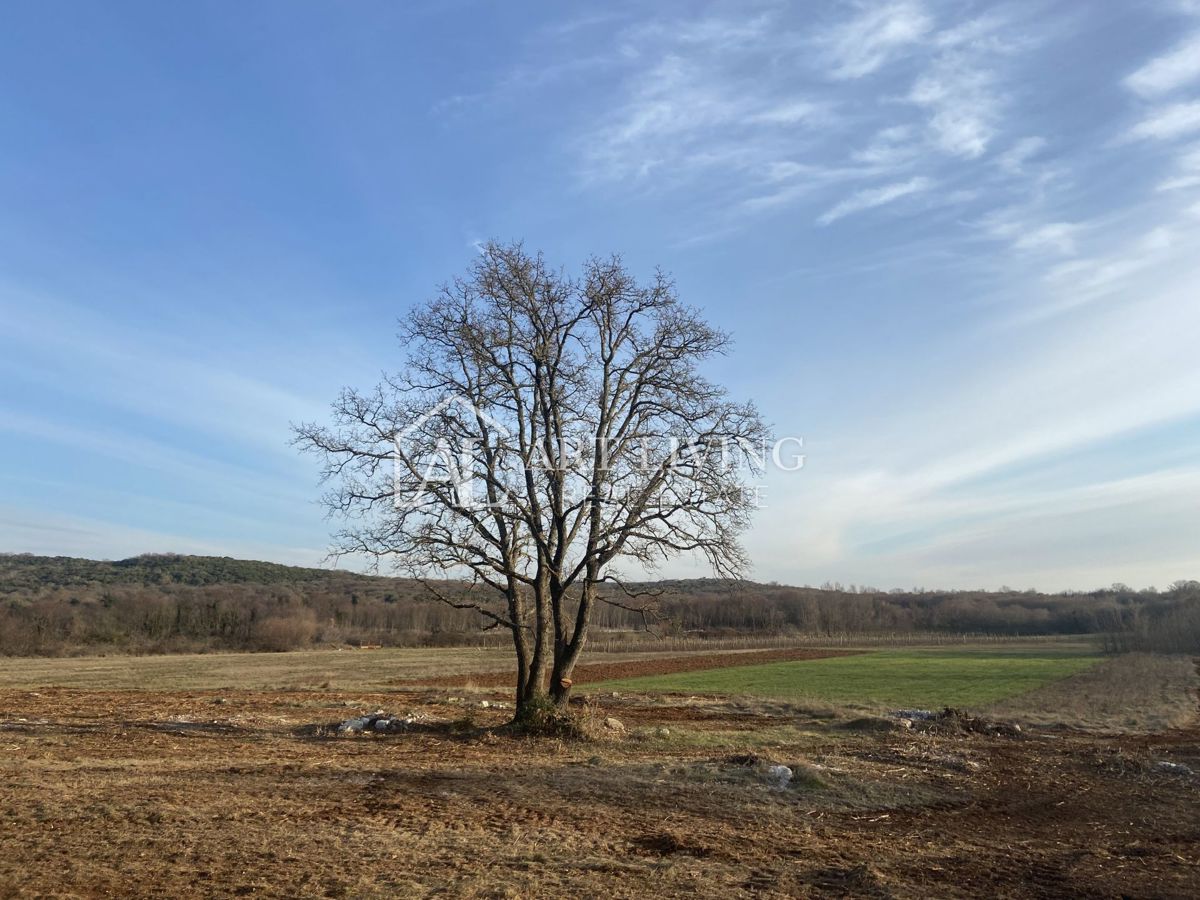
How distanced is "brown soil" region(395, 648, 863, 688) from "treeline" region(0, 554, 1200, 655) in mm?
4723

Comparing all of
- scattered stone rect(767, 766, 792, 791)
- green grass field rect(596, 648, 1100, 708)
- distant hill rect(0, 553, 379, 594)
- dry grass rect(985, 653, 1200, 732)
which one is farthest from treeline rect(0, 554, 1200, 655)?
scattered stone rect(767, 766, 792, 791)

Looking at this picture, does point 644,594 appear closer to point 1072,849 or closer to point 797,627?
point 1072,849

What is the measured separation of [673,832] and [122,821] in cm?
587

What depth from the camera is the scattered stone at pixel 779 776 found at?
1150 centimetres

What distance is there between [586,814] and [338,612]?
11348cm

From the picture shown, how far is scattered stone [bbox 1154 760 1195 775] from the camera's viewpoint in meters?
13.8

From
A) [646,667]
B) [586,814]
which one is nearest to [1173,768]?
[586,814]

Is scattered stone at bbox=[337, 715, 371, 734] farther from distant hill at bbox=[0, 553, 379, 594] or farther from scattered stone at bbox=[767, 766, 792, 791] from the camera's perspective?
distant hill at bbox=[0, 553, 379, 594]

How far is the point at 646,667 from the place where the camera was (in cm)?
5428

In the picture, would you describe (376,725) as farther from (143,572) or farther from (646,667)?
(143,572)

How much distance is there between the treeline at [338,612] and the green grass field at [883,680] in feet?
47.5

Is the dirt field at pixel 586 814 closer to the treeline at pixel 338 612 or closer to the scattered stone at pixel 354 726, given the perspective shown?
→ the scattered stone at pixel 354 726

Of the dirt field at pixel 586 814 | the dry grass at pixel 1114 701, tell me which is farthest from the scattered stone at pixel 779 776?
the dry grass at pixel 1114 701

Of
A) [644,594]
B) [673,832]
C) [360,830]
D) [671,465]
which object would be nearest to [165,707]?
[644,594]
